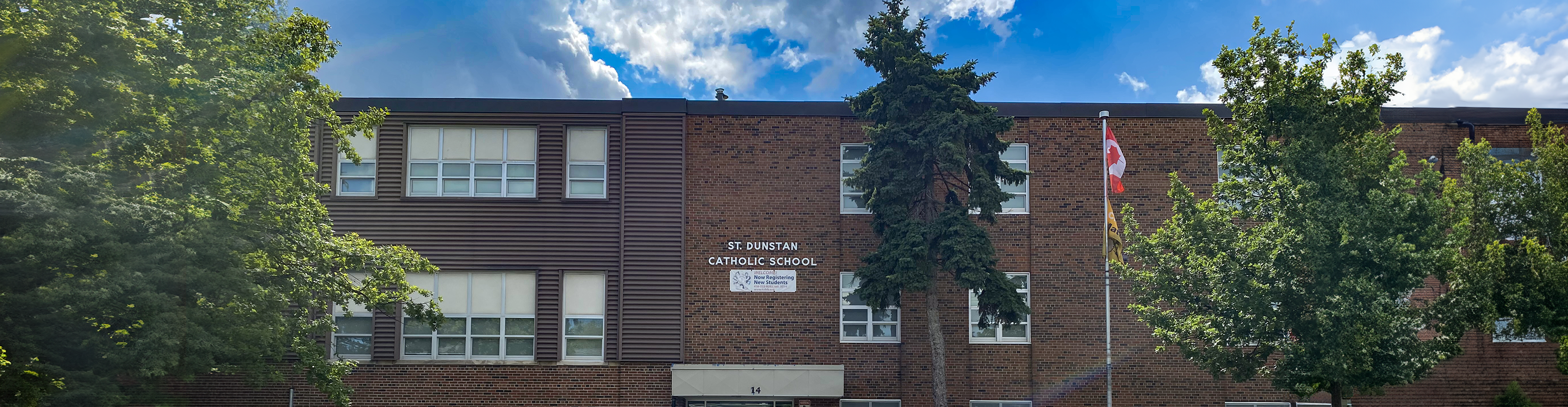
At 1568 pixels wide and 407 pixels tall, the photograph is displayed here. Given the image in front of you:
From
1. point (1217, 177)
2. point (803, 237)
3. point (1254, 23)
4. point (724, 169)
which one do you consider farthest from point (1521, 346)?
point (724, 169)

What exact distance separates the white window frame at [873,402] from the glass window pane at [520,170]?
8.15m

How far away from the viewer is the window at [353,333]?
689 inches

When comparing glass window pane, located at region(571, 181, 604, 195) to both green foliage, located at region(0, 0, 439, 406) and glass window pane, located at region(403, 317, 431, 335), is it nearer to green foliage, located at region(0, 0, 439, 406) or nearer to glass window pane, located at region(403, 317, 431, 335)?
glass window pane, located at region(403, 317, 431, 335)

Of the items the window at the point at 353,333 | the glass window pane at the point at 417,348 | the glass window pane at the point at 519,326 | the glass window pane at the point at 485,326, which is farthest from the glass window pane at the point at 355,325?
the glass window pane at the point at 519,326

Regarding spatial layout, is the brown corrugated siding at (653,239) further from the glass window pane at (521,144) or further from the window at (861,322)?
the window at (861,322)

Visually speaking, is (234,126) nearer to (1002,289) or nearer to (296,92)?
(296,92)

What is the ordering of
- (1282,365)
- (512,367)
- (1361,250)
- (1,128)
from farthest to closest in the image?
(512,367) → (1282,365) → (1361,250) → (1,128)

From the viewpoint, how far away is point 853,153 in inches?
707

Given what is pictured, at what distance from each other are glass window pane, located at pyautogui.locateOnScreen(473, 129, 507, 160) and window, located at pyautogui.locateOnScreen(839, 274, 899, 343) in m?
7.78

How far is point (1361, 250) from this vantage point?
36.0ft

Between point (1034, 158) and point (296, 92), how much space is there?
13.7 m

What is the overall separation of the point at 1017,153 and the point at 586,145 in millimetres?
9284

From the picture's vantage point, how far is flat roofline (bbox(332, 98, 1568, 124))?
58.1ft

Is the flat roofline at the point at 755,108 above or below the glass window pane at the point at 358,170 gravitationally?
above
